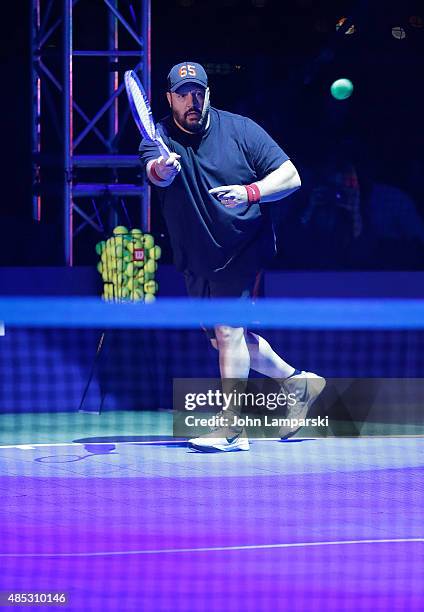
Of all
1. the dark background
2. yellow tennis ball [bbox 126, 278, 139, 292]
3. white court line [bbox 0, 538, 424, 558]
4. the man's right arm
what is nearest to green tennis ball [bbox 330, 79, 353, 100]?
the dark background

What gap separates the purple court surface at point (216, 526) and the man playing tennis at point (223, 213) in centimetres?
43

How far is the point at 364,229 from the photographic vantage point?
1252 cm

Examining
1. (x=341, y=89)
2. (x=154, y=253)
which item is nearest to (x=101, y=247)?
(x=154, y=253)

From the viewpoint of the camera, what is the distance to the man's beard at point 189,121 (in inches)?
311

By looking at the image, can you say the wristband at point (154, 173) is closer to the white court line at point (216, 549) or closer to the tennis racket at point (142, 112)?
the tennis racket at point (142, 112)

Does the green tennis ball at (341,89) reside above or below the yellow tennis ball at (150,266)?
above

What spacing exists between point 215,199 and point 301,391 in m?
1.18

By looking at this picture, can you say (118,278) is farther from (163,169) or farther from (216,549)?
(216,549)

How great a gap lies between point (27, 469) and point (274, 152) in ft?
7.38

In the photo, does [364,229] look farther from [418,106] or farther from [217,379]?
[217,379]

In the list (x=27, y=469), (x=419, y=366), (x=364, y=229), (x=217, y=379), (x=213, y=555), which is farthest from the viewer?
(x=364, y=229)

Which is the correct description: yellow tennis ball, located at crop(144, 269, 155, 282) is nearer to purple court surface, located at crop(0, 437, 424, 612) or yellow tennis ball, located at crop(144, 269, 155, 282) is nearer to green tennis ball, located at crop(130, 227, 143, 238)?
green tennis ball, located at crop(130, 227, 143, 238)

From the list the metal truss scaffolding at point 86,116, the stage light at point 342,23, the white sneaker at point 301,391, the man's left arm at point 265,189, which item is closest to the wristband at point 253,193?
the man's left arm at point 265,189

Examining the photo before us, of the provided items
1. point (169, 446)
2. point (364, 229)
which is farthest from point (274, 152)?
point (364, 229)
